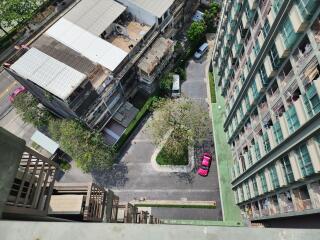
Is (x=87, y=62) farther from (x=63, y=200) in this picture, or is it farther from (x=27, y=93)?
(x=63, y=200)

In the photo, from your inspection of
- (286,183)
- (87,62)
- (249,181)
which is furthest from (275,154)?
(87,62)

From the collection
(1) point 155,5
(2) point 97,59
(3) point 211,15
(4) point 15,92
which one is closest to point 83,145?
(2) point 97,59

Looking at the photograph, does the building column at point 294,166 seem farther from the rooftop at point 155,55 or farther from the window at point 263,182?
the rooftop at point 155,55

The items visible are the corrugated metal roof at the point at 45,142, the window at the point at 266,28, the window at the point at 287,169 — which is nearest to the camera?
the window at the point at 287,169

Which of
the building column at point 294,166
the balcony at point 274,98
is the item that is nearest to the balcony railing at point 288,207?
the building column at point 294,166

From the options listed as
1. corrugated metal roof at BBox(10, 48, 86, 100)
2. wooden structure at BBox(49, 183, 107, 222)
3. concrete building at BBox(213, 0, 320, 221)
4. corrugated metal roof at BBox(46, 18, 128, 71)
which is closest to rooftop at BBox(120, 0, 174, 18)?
corrugated metal roof at BBox(46, 18, 128, 71)

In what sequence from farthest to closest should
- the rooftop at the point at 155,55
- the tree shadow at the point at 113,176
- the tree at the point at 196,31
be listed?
the tree at the point at 196,31 → the tree shadow at the point at 113,176 → the rooftop at the point at 155,55
